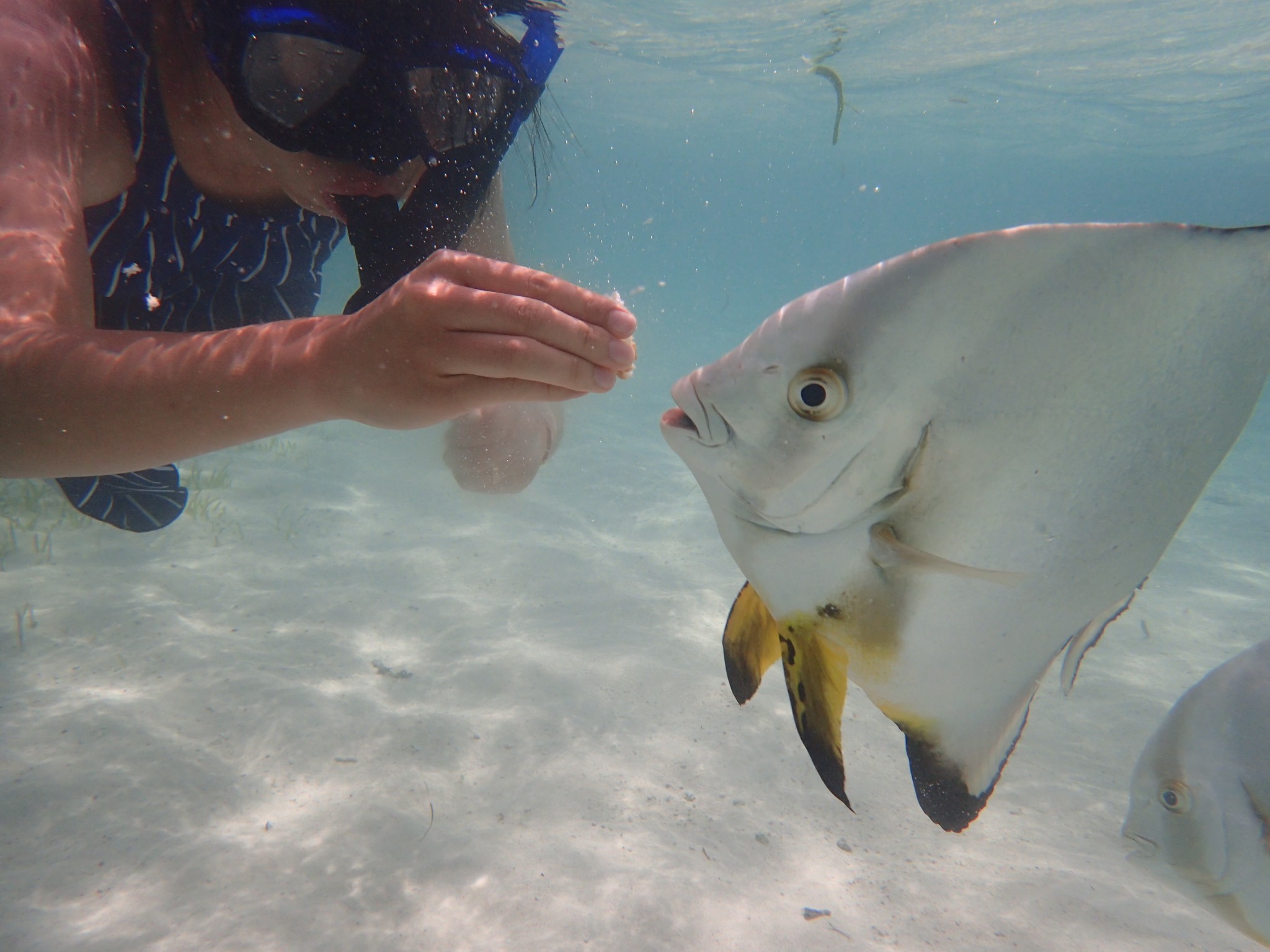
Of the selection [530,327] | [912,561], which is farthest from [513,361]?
[912,561]

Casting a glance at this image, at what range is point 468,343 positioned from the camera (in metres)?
1.02

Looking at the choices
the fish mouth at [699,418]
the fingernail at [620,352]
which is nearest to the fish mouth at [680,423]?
the fish mouth at [699,418]

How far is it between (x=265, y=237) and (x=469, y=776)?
2696 mm

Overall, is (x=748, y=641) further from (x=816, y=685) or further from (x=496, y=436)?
(x=496, y=436)

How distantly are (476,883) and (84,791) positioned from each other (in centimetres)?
190

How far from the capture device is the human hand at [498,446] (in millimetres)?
2504

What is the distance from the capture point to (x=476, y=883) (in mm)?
2572

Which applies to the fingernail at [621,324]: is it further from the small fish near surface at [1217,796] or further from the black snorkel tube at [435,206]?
Answer: the small fish near surface at [1217,796]

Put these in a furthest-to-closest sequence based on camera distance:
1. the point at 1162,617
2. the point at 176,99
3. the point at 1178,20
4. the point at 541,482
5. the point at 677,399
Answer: the point at 1178,20
the point at 541,482
the point at 1162,617
the point at 176,99
the point at 677,399

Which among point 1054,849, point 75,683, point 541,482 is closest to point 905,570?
point 1054,849

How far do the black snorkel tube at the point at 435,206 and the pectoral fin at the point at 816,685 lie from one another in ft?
4.72

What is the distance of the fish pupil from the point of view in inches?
38.5

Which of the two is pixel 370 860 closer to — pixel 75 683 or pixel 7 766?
pixel 7 766

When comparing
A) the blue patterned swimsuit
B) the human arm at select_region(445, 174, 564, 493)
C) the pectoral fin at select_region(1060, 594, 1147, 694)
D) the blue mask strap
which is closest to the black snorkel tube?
the blue mask strap
